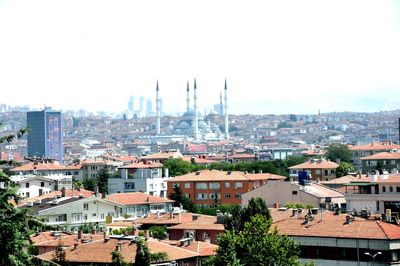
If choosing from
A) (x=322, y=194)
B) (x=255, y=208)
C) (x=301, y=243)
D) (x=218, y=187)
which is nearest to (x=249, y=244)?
(x=301, y=243)

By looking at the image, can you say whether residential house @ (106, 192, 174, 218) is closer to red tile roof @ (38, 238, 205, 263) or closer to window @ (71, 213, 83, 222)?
window @ (71, 213, 83, 222)

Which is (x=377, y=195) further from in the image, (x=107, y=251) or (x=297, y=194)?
(x=107, y=251)

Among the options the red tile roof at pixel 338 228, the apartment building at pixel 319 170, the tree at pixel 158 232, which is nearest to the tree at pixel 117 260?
the red tile roof at pixel 338 228

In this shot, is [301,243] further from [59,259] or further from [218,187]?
[218,187]

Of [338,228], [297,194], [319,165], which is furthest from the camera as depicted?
[319,165]

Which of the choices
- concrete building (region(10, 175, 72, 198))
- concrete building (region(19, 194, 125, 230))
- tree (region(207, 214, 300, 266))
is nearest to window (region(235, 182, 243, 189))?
concrete building (region(10, 175, 72, 198))

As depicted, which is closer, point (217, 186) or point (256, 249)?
point (256, 249)

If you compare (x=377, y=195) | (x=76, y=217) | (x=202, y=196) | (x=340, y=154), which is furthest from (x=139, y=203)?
(x=340, y=154)
